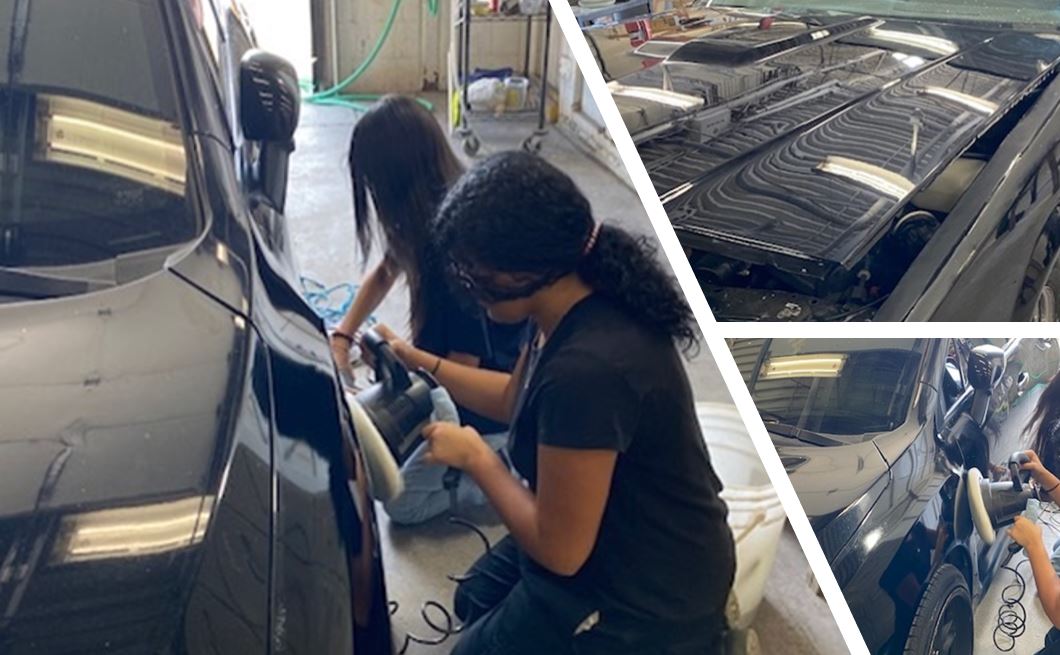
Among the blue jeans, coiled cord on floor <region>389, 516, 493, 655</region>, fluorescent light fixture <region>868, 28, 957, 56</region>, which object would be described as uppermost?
fluorescent light fixture <region>868, 28, 957, 56</region>

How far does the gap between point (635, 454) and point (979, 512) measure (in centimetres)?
52

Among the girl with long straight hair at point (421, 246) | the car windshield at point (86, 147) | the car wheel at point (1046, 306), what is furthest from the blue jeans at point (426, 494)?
the car wheel at point (1046, 306)

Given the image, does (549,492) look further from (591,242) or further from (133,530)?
(133,530)

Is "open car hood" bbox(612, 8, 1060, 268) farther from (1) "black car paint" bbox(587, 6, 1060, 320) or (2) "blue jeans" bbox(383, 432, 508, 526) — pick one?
(2) "blue jeans" bbox(383, 432, 508, 526)

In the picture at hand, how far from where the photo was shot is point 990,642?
0.73 meters

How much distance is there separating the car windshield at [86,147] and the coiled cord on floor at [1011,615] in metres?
1.01

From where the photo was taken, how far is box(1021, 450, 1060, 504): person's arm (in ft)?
2.54

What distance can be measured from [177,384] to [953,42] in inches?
53.1

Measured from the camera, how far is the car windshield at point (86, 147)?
1.20m

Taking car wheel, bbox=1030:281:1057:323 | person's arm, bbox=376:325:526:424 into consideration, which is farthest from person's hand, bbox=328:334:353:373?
car wheel, bbox=1030:281:1057:323

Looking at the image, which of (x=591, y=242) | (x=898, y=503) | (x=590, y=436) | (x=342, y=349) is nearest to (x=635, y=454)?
(x=590, y=436)

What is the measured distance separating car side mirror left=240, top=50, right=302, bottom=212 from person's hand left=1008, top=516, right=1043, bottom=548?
1.34 m

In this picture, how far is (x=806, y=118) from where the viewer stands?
1.23 metres

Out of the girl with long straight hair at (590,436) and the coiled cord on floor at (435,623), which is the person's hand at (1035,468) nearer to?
the girl with long straight hair at (590,436)
